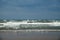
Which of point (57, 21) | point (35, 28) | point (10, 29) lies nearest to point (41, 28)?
point (35, 28)

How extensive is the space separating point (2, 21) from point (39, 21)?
1136mm

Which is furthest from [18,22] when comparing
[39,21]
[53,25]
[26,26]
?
[53,25]

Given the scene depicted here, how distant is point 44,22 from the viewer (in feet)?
16.1

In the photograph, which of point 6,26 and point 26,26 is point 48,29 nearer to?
point 26,26

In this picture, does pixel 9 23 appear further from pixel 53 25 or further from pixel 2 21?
pixel 53 25

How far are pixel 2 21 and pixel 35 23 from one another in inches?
41.4

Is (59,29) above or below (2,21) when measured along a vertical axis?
below

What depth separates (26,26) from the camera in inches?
193

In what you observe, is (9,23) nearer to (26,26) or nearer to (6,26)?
(6,26)

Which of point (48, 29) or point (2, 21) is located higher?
point (2, 21)

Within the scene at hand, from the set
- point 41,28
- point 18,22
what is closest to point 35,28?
point 41,28

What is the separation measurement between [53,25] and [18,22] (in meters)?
1.12

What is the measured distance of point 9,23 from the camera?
16.5ft

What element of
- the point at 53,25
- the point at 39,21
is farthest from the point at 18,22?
the point at 53,25
